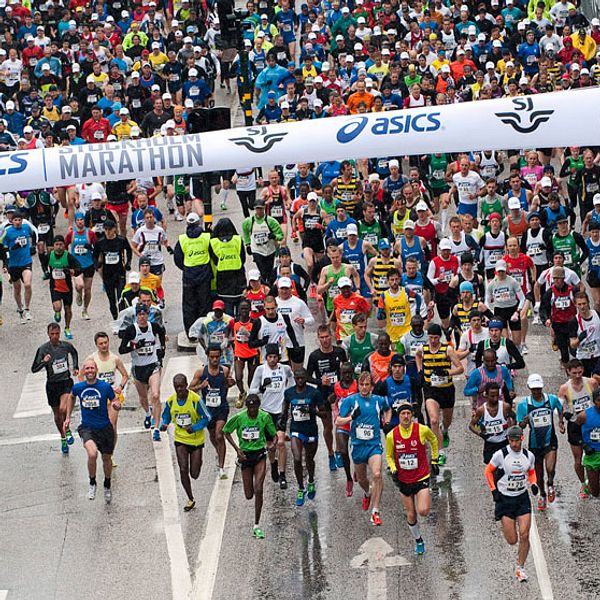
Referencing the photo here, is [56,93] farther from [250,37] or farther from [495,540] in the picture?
[495,540]

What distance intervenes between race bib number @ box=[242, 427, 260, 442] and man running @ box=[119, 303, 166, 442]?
107 inches

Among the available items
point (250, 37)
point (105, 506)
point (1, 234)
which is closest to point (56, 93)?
point (250, 37)

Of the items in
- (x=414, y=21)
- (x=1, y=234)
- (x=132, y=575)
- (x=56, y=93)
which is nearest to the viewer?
→ (x=132, y=575)

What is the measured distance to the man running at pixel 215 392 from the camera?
62.7 ft

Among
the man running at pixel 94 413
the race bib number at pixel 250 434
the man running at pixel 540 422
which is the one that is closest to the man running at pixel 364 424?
the race bib number at pixel 250 434

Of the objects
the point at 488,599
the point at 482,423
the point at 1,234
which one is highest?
the point at 1,234

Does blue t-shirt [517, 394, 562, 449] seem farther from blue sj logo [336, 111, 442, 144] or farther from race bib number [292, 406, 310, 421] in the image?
blue sj logo [336, 111, 442, 144]

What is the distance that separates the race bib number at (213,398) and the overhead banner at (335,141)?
324 cm

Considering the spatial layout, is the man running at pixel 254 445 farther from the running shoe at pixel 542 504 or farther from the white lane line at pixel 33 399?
the white lane line at pixel 33 399

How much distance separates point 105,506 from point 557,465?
5257 mm

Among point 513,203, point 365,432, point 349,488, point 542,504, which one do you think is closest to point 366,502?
point 349,488

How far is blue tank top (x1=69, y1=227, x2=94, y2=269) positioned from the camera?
2450 cm

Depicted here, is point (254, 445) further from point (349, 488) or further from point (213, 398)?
point (349, 488)

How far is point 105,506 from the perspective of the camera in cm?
1925
